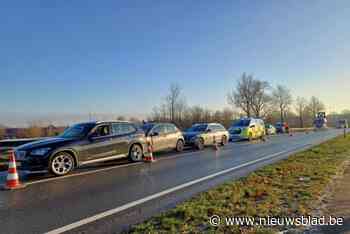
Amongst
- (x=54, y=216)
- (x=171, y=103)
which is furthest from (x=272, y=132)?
(x=54, y=216)

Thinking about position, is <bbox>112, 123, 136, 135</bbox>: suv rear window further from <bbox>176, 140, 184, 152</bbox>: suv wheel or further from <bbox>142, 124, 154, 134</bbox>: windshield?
<bbox>176, 140, 184, 152</bbox>: suv wheel

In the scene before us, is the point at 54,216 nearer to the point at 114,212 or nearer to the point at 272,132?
the point at 114,212

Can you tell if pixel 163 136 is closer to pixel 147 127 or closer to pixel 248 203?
pixel 147 127

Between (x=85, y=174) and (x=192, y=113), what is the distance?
47574 mm

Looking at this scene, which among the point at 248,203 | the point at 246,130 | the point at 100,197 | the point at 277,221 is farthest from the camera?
the point at 246,130

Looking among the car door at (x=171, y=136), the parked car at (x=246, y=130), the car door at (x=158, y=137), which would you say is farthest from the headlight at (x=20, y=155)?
the parked car at (x=246, y=130)

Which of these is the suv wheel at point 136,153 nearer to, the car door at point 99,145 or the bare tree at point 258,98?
the car door at point 99,145

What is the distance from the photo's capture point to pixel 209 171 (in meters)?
9.81

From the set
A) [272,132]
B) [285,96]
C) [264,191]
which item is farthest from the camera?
[285,96]

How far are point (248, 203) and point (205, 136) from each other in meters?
14.0

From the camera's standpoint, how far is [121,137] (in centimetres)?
1227

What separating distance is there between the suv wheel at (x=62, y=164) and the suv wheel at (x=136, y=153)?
291 cm

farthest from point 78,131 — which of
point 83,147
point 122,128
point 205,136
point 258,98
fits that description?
point 258,98

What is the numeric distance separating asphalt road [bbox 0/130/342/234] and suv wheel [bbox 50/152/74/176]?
0.98 ft
